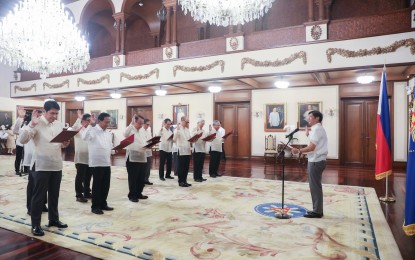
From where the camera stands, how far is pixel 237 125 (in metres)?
12.1

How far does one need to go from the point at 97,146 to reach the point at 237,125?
8364 mm

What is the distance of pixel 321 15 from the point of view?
310 inches

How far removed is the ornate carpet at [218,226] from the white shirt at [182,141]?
0.99 m

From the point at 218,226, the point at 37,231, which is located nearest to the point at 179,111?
the point at 218,226

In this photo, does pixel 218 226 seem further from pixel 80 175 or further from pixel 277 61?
pixel 277 61

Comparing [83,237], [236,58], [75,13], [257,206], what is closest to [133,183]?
[83,237]

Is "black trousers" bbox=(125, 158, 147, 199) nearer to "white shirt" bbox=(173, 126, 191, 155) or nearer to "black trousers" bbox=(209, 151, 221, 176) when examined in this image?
"white shirt" bbox=(173, 126, 191, 155)

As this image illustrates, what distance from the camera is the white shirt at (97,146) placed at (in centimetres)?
418

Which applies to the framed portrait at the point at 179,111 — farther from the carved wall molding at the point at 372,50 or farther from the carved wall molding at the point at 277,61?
the carved wall molding at the point at 372,50

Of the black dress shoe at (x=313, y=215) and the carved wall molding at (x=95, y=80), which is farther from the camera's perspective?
the carved wall molding at (x=95, y=80)

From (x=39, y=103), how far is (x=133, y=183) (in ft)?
49.7

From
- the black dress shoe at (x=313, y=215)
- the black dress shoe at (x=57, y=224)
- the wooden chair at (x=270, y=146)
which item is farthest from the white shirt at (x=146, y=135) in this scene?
the wooden chair at (x=270, y=146)

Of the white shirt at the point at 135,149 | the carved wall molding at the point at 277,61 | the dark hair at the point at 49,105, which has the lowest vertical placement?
the white shirt at the point at 135,149

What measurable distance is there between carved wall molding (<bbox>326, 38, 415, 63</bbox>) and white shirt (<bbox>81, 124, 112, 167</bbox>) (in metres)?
6.07
